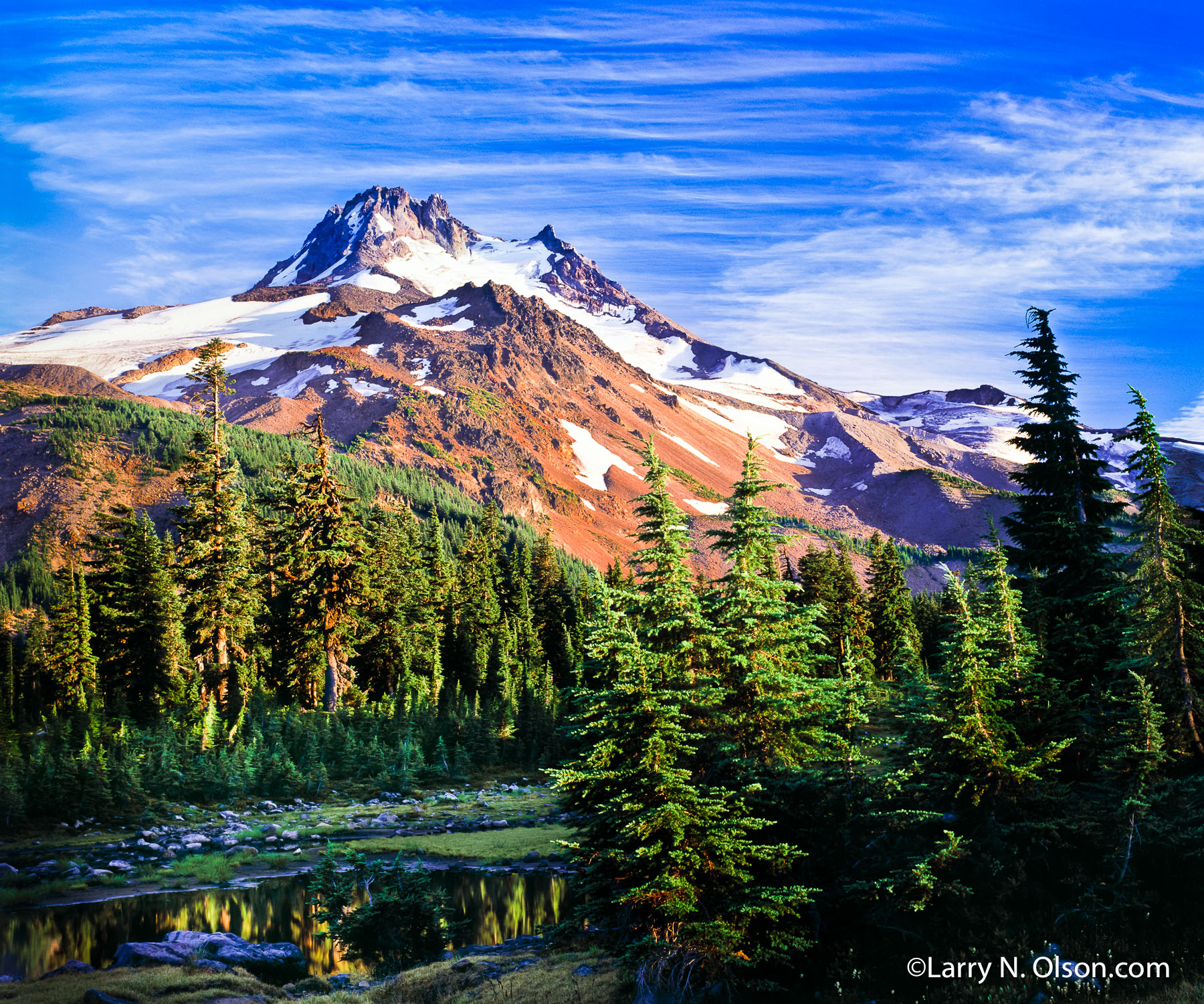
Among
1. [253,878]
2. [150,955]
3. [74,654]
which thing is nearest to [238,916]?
[253,878]

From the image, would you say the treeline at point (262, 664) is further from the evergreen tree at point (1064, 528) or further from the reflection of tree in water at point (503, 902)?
the evergreen tree at point (1064, 528)

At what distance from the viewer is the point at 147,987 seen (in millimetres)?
15086

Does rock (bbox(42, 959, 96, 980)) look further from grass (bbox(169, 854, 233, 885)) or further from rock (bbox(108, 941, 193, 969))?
grass (bbox(169, 854, 233, 885))

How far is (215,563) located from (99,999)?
31341mm

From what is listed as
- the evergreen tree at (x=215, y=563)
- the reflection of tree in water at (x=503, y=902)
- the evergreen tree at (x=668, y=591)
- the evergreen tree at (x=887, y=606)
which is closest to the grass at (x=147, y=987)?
the reflection of tree in water at (x=503, y=902)

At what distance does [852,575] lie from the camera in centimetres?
6359

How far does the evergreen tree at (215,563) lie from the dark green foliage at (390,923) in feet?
81.4

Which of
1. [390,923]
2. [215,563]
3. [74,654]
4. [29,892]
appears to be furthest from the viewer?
[74,654]

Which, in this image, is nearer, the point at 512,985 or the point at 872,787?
the point at 512,985

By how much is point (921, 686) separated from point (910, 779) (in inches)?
100

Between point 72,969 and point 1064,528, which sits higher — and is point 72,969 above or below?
below

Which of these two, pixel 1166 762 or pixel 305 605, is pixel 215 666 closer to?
pixel 305 605

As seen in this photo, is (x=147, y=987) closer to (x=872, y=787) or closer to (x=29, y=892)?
(x=29, y=892)

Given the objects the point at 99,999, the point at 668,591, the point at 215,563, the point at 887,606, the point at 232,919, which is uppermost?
the point at 215,563
